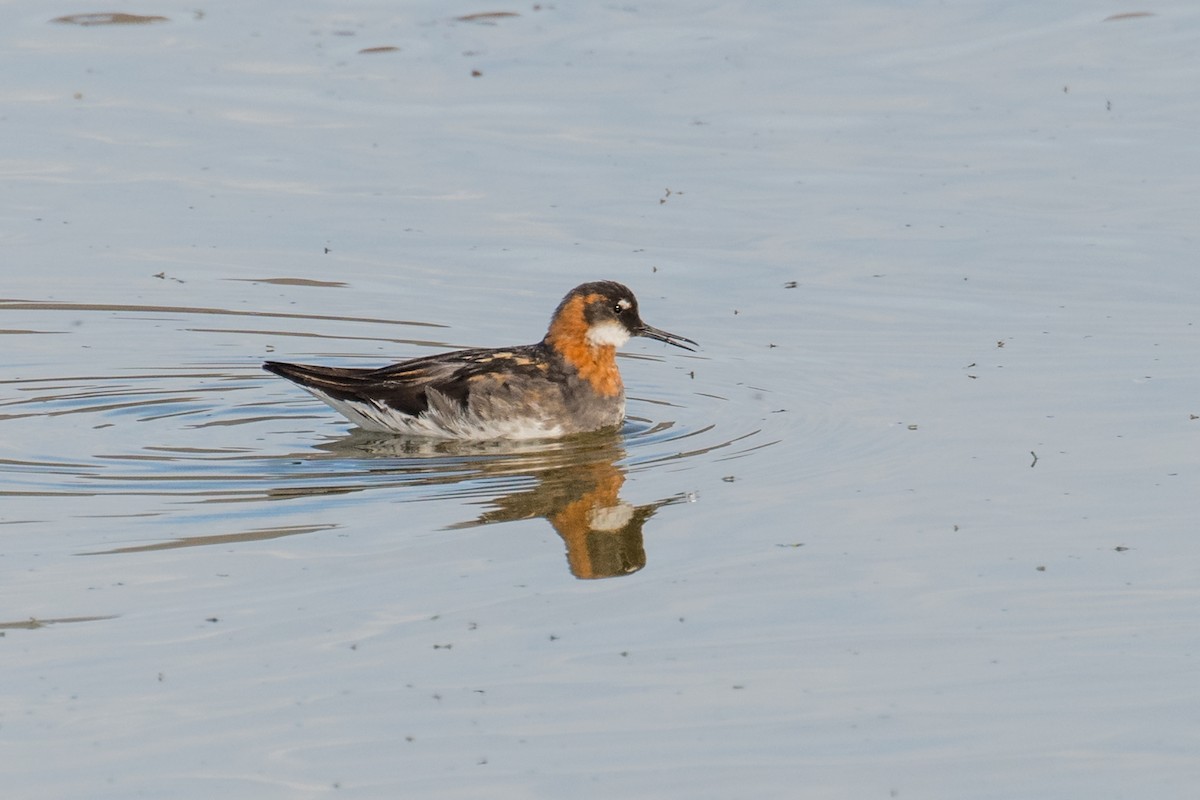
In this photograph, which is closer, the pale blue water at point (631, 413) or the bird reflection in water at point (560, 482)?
the pale blue water at point (631, 413)

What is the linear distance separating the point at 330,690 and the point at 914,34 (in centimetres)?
2170

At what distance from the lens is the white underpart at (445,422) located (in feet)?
51.5

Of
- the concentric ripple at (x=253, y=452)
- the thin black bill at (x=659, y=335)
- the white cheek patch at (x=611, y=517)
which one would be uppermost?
the thin black bill at (x=659, y=335)

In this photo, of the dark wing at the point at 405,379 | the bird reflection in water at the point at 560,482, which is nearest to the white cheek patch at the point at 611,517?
the bird reflection in water at the point at 560,482

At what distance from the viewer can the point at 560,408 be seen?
15844mm

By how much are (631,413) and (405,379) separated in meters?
1.83

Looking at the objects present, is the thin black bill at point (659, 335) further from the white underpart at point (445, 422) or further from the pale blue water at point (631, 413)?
the white underpart at point (445, 422)

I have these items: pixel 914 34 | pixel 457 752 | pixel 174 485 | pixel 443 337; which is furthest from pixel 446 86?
pixel 457 752

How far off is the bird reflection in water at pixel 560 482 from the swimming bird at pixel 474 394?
13 cm

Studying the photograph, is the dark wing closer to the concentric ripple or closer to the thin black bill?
the concentric ripple

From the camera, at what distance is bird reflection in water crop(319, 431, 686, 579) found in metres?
12.4

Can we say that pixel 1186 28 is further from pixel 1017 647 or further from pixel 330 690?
pixel 330 690

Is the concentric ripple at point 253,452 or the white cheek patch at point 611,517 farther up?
the concentric ripple at point 253,452

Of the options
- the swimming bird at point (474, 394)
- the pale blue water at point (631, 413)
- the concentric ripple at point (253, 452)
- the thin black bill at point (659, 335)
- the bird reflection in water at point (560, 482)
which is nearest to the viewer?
the pale blue water at point (631, 413)
